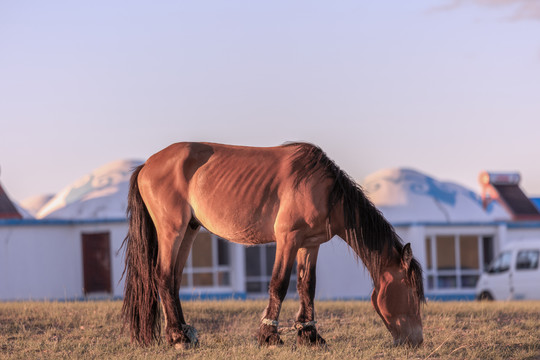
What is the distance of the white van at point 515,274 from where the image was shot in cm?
2117

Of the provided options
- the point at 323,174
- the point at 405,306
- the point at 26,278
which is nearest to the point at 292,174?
the point at 323,174

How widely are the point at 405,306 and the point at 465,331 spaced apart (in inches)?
76.0

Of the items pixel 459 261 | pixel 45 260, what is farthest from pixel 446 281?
pixel 45 260

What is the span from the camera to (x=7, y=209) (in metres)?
27.5

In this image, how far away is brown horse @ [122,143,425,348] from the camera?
791 centimetres

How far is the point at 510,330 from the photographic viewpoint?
9453mm

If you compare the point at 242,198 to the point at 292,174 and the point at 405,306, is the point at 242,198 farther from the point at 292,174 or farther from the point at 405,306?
the point at 405,306

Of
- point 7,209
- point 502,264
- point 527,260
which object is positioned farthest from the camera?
point 7,209

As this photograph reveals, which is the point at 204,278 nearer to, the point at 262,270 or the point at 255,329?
the point at 262,270

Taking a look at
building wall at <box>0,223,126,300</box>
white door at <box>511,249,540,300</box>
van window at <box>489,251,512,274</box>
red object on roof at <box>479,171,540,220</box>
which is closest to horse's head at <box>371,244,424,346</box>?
white door at <box>511,249,540,300</box>

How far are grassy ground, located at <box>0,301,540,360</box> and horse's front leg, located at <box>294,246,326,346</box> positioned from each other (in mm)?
173

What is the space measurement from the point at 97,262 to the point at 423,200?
12273mm

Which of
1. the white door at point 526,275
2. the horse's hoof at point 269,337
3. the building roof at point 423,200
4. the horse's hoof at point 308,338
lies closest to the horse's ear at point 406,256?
the horse's hoof at point 308,338

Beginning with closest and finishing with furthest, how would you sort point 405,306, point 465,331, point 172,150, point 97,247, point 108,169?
point 405,306 → point 172,150 → point 465,331 → point 97,247 → point 108,169
